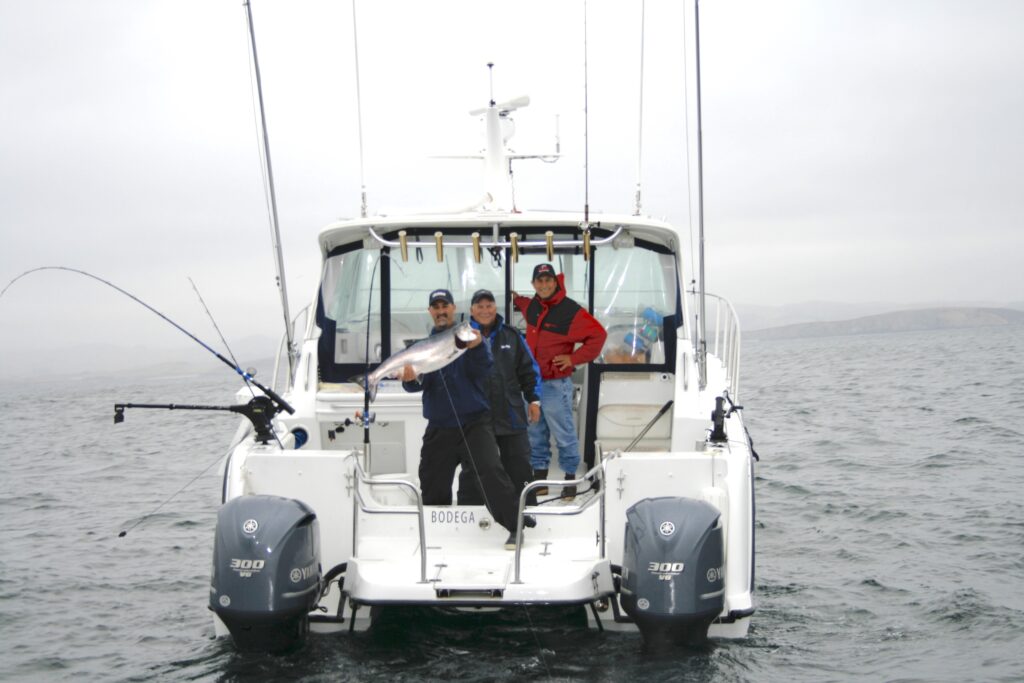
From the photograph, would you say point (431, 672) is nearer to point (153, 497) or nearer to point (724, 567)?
point (724, 567)

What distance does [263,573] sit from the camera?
4.99 meters

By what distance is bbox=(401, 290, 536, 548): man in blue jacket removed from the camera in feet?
19.5

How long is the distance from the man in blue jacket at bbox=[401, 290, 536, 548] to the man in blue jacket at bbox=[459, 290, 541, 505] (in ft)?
0.52

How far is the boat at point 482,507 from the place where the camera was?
509 centimetres

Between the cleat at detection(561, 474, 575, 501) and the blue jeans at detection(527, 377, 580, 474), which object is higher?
the blue jeans at detection(527, 377, 580, 474)

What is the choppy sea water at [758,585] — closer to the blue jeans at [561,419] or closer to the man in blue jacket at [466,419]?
the man in blue jacket at [466,419]

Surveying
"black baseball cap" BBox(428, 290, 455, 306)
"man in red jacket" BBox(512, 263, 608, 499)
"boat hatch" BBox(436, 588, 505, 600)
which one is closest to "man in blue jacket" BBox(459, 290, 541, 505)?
"black baseball cap" BBox(428, 290, 455, 306)

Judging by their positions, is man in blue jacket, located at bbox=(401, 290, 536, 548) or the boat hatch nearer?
the boat hatch

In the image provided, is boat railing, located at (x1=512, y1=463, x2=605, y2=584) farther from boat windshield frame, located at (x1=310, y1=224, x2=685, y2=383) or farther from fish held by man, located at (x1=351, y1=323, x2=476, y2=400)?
boat windshield frame, located at (x1=310, y1=224, x2=685, y2=383)

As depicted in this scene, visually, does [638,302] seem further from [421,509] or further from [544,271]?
[421,509]

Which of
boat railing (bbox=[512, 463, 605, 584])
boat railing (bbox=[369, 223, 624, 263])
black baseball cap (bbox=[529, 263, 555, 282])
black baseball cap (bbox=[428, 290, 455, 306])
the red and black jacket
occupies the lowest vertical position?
Answer: boat railing (bbox=[512, 463, 605, 584])

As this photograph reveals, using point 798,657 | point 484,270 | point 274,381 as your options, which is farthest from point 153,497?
point 798,657

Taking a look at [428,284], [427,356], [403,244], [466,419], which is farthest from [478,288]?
[427,356]

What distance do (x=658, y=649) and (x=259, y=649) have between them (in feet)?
6.60
